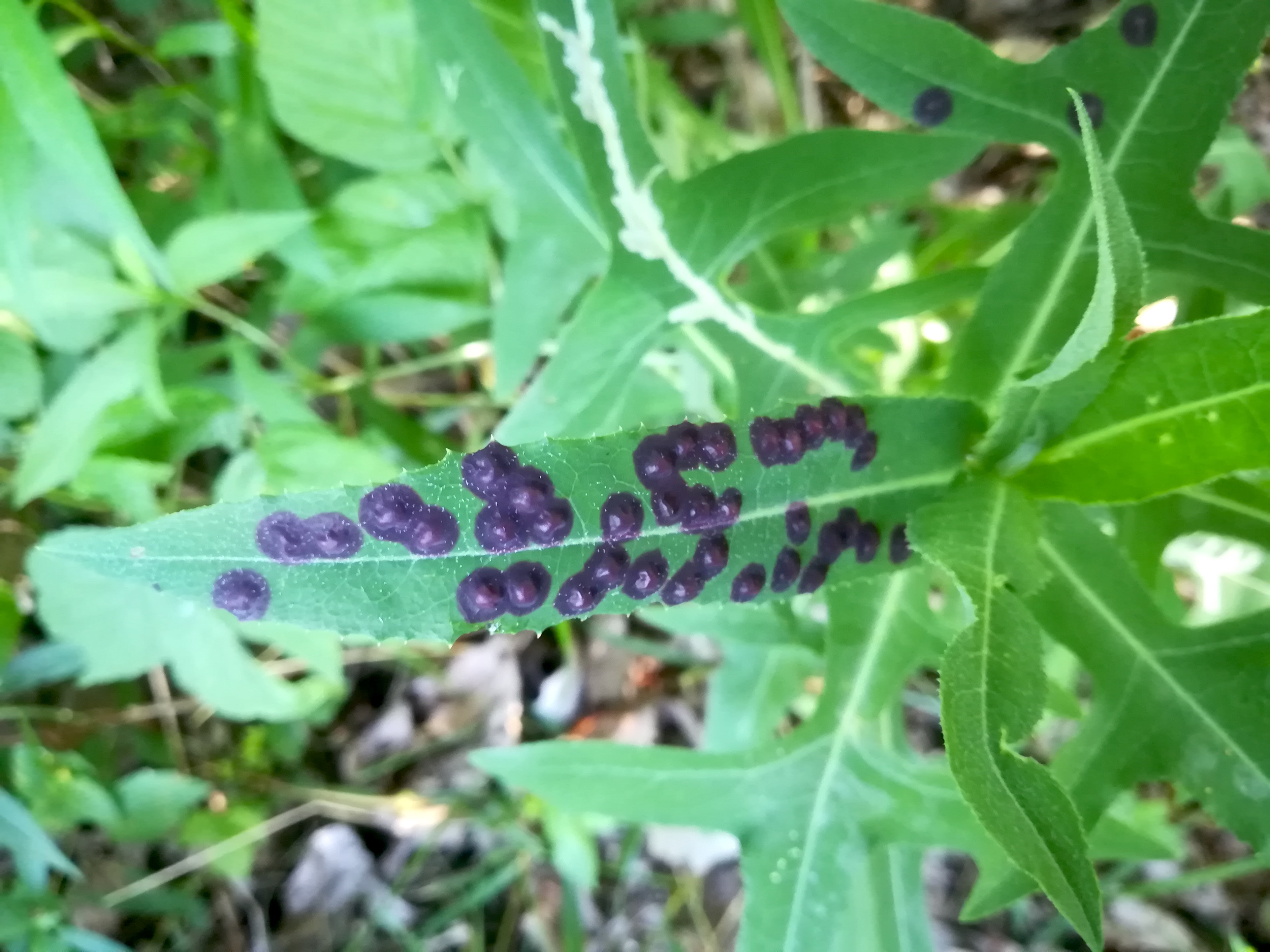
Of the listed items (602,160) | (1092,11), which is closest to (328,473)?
(602,160)

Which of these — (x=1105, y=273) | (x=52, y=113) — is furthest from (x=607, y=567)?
(x=52, y=113)

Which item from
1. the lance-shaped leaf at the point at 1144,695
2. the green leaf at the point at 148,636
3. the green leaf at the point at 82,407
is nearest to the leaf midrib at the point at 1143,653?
the lance-shaped leaf at the point at 1144,695

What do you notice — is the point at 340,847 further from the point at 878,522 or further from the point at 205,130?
the point at 878,522

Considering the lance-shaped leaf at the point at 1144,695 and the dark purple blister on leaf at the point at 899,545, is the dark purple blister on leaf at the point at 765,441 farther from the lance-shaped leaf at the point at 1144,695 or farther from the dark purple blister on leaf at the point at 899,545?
the lance-shaped leaf at the point at 1144,695

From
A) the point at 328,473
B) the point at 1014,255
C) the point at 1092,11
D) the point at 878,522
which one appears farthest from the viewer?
the point at 1092,11

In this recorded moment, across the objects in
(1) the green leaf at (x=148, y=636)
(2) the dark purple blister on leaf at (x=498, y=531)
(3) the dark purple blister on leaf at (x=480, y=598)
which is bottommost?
(3) the dark purple blister on leaf at (x=480, y=598)

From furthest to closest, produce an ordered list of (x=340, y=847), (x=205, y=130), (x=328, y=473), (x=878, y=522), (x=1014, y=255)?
1. (x=340, y=847)
2. (x=205, y=130)
3. (x=328, y=473)
4. (x=1014, y=255)
5. (x=878, y=522)

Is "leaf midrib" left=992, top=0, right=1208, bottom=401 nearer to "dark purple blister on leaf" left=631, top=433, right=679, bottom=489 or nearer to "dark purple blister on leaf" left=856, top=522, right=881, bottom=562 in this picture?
"dark purple blister on leaf" left=856, top=522, right=881, bottom=562
